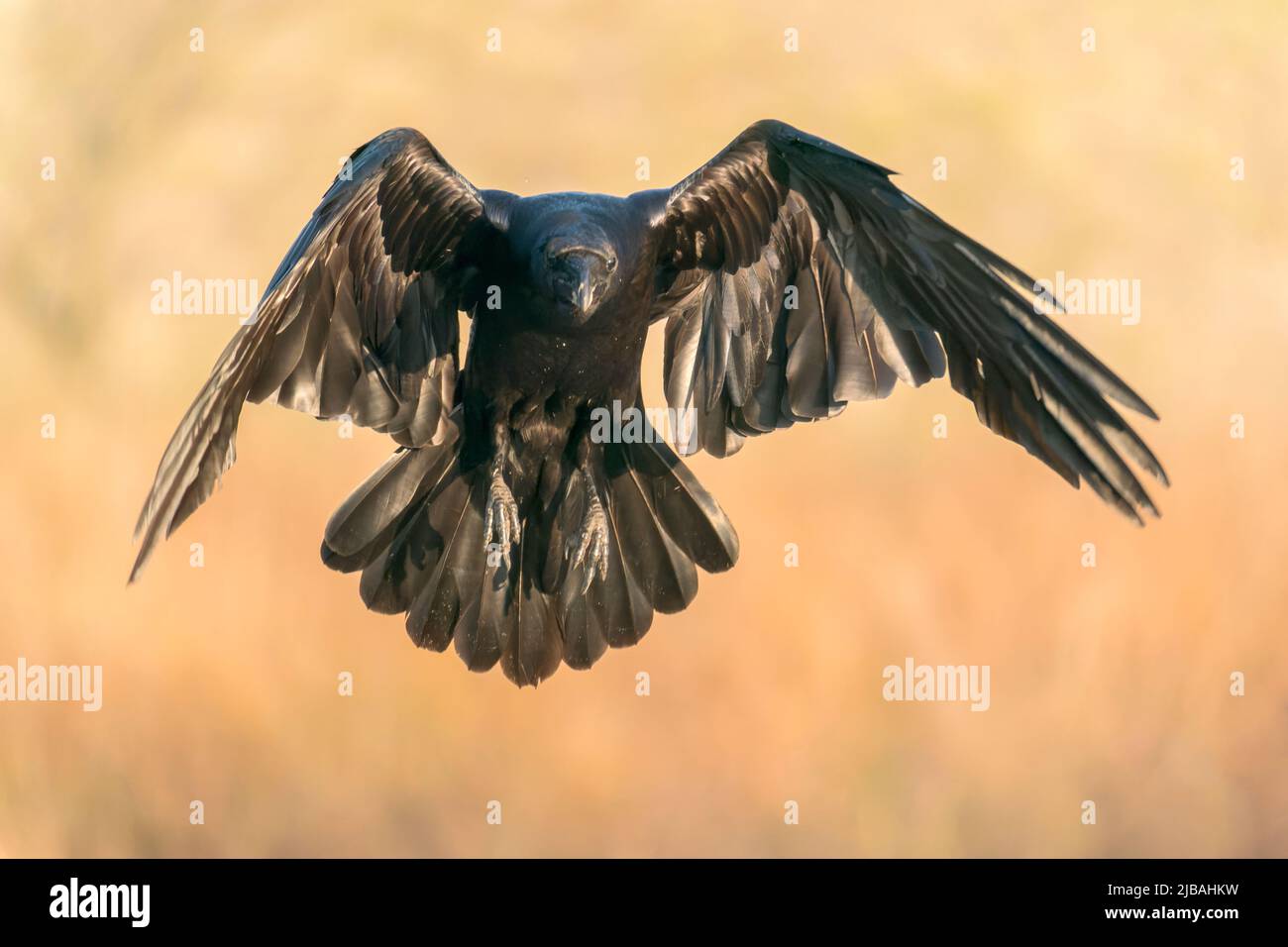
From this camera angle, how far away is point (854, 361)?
19.5ft

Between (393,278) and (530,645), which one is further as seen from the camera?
(530,645)

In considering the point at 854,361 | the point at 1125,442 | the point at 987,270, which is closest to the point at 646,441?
the point at 854,361

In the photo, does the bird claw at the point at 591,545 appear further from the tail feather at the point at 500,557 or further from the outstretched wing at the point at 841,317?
the outstretched wing at the point at 841,317

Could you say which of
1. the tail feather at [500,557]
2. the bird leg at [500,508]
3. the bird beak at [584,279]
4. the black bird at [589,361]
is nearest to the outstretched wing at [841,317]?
the black bird at [589,361]

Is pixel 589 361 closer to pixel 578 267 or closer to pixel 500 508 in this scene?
pixel 578 267

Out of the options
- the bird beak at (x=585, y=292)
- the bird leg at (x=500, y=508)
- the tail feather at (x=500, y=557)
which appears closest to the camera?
the bird beak at (x=585, y=292)

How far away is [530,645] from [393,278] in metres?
1.53

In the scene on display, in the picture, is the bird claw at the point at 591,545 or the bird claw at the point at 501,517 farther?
the bird claw at the point at 591,545

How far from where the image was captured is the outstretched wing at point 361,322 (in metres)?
4.87

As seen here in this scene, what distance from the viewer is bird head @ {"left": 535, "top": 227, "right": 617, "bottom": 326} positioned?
5.49 meters

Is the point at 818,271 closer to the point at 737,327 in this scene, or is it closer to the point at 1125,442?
the point at 737,327

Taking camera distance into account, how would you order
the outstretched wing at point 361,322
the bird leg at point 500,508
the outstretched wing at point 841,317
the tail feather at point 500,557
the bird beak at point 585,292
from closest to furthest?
the outstretched wing at point 361,322 < the outstretched wing at point 841,317 < the bird beak at point 585,292 < the bird leg at point 500,508 < the tail feather at point 500,557

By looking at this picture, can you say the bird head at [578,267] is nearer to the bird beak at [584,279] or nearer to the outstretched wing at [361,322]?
the bird beak at [584,279]

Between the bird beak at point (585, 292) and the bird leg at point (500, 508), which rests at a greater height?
the bird beak at point (585, 292)
